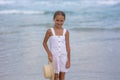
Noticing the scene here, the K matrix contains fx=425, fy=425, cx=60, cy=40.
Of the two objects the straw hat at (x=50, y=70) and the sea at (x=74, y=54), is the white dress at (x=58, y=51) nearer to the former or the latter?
the straw hat at (x=50, y=70)

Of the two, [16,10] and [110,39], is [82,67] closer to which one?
[110,39]

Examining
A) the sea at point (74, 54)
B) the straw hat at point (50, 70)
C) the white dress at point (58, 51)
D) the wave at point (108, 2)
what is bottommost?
the wave at point (108, 2)

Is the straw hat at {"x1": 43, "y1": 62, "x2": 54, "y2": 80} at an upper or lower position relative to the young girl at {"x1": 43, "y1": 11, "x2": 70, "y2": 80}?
lower

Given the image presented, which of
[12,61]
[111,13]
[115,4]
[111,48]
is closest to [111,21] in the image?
[111,13]

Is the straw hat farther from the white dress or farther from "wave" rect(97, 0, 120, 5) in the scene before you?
"wave" rect(97, 0, 120, 5)

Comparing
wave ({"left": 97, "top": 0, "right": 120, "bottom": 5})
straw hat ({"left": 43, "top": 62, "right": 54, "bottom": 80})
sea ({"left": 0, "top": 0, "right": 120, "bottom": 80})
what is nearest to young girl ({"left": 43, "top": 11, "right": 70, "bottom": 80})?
straw hat ({"left": 43, "top": 62, "right": 54, "bottom": 80})

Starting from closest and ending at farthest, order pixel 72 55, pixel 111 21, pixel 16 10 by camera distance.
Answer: pixel 72 55 < pixel 111 21 < pixel 16 10

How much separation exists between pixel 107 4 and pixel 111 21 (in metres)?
4.80

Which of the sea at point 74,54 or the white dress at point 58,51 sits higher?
the white dress at point 58,51

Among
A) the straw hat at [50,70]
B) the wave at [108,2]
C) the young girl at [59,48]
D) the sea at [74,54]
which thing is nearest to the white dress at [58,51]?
the young girl at [59,48]

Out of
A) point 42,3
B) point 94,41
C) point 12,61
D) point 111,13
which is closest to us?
point 12,61

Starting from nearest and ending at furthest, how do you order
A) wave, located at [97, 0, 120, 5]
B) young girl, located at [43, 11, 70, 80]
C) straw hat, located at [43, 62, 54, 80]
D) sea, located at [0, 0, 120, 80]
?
straw hat, located at [43, 62, 54, 80] → young girl, located at [43, 11, 70, 80] → sea, located at [0, 0, 120, 80] → wave, located at [97, 0, 120, 5]

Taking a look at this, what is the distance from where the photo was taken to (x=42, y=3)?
20.9 m

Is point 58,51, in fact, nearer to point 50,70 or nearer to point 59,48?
point 59,48
